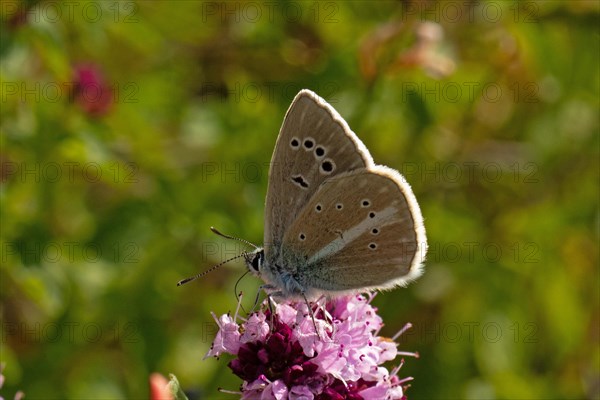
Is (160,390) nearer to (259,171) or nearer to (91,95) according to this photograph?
(259,171)

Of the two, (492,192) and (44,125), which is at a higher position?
(44,125)

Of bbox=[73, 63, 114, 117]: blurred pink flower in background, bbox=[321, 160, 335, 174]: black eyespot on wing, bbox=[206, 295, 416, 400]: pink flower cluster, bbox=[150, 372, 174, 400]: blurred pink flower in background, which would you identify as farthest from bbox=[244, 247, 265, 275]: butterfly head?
bbox=[73, 63, 114, 117]: blurred pink flower in background

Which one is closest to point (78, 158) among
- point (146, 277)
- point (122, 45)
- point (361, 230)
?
point (146, 277)

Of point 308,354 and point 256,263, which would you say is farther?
point 256,263

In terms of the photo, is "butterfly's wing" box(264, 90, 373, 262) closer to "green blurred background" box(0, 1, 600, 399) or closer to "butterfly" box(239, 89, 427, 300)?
"butterfly" box(239, 89, 427, 300)

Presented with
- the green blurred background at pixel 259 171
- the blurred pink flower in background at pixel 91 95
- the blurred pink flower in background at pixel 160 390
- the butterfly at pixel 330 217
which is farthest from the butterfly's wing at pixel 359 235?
the blurred pink flower in background at pixel 91 95

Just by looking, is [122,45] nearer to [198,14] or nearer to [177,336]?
[198,14]

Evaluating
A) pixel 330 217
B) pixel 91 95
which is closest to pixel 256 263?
pixel 330 217
